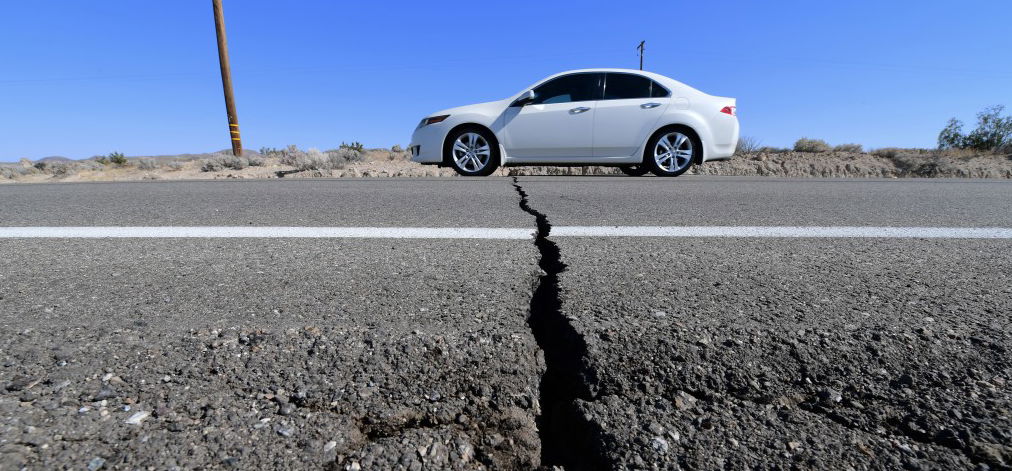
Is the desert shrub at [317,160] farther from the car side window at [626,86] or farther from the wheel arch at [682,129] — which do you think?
the wheel arch at [682,129]

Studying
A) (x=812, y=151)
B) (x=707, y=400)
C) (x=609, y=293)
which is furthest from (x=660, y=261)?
(x=812, y=151)

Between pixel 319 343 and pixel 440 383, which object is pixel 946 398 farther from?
pixel 319 343

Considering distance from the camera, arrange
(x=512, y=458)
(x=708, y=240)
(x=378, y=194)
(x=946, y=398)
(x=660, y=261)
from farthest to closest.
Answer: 1. (x=378, y=194)
2. (x=708, y=240)
3. (x=660, y=261)
4. (x=946, y=398)
5. (x=512, y=458)

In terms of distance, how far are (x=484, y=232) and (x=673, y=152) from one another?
5.42 metres

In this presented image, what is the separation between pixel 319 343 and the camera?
1397mm

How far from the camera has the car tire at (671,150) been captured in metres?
7.60

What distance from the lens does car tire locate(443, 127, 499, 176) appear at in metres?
7.64

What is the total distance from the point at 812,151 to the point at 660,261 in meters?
16.5

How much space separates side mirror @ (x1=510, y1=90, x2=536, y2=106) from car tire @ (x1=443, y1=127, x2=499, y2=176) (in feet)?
1.85

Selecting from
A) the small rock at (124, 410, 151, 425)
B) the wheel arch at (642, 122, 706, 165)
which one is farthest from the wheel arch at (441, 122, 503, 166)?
the small rock at (124, 410, 151, 425)


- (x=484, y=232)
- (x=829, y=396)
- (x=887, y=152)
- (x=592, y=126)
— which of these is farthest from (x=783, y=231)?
(x=887, y=152)

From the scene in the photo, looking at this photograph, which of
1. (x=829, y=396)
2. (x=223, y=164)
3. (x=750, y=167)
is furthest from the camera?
(x=750, y=167)

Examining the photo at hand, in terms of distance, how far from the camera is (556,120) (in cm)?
755

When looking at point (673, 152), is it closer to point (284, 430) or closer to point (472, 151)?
point (472, 151)
